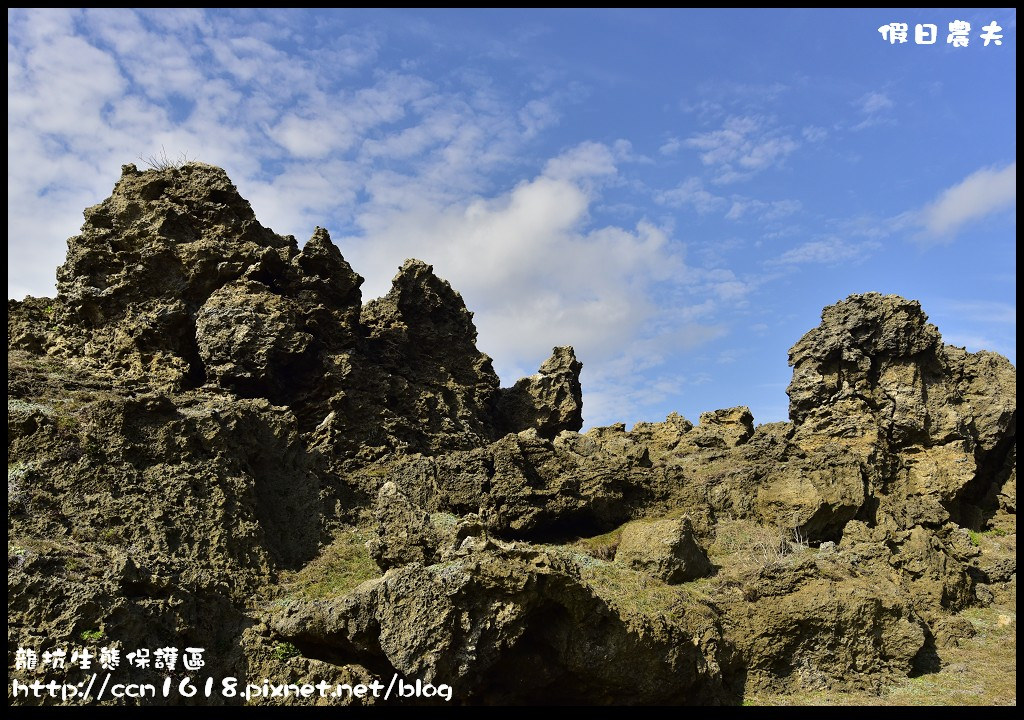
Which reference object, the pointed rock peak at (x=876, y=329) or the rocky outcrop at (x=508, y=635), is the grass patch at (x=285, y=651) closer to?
the rocky outcrop at (x=508, y=635)

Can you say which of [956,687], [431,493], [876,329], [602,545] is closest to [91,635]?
[431,493]

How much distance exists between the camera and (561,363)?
3338cm

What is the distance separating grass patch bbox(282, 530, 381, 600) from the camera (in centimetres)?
1551

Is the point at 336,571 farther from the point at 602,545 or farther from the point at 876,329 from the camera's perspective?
the point at 876,329

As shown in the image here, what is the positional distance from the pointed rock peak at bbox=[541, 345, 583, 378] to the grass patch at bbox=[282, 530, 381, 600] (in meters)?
16.3

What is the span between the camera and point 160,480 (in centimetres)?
1531

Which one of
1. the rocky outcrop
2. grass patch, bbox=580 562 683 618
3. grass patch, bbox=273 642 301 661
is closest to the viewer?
the rocky outcrop

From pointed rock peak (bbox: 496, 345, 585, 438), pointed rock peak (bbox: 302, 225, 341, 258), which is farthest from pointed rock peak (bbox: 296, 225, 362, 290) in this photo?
Answer: pointed rock peak (bbox: 496, 345, 585, 438)

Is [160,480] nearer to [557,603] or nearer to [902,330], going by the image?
[557,603]

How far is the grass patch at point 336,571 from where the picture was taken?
1551cm

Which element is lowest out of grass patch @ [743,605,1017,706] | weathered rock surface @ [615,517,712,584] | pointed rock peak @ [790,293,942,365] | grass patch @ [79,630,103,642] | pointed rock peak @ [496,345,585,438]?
grass patch @ [743,605,1017,706]

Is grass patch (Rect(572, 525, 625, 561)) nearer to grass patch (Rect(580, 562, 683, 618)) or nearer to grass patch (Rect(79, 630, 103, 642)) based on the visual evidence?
grass patch (Rect(580, 562, 683, 618))

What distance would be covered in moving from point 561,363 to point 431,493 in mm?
14950

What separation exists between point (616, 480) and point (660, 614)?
319 inches
